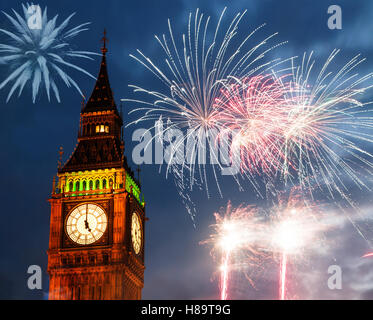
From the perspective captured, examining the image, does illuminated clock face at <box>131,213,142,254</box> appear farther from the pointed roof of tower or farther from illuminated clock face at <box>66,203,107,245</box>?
the pointed roof of tower

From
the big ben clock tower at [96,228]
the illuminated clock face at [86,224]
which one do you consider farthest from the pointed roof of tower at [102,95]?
the illuminated clock face at [86,224]

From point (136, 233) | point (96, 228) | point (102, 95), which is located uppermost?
point (102, 95)

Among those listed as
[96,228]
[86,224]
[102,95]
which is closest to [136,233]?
[96,228]

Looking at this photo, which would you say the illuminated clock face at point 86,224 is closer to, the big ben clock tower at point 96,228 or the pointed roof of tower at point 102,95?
the big ben clock tower at point 96,228

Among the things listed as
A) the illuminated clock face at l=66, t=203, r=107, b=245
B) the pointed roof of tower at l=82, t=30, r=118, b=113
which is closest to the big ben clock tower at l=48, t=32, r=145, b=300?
the illuminated clock face at l=66, t=203, r=107, b=245

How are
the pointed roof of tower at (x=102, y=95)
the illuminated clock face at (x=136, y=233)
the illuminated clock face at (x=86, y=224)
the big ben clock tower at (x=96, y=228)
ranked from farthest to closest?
the pointed roof of tower at (x=102, y=95) → the illuminated clock face at (x=136, y=233) → the illuminated clock face at (x=86, y=224) → the big ben clock tower at (x=96, y=228)

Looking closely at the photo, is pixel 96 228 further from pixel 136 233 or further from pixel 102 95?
pixel 102 95
